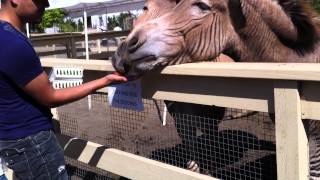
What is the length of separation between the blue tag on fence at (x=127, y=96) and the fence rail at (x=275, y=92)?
12.6 inches

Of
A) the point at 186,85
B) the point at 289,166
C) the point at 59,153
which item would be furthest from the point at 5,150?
the point at 289,166

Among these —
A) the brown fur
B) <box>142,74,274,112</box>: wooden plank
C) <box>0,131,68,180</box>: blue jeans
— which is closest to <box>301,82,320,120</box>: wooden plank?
<box>142,74,274,112</box>: wooden plank

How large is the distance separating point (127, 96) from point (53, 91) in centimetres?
57

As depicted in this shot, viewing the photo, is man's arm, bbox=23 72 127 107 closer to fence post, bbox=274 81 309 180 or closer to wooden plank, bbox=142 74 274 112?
wooden plank, bbox=142 74 274 112

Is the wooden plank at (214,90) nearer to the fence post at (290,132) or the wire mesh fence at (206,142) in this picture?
the fence post at (290,132)

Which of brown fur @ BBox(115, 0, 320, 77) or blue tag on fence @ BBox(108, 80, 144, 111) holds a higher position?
brown fur @ BBox(115, 0, 320, 77)

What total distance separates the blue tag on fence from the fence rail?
32cm

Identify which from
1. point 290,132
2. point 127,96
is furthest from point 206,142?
point 290,132

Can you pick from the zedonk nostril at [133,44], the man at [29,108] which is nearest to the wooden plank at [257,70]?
the zedonk nostril at [133,44]

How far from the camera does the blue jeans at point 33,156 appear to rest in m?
2.43

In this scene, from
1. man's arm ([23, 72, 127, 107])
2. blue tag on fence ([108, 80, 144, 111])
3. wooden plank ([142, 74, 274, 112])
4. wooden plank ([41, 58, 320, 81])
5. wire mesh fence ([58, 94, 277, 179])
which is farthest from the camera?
wire mesh fence ([58, 94, 277, 179])

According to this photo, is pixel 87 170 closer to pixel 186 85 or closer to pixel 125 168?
pixel 125 168

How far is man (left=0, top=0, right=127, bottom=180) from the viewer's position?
7.67 ft

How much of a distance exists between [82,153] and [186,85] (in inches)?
46.5
